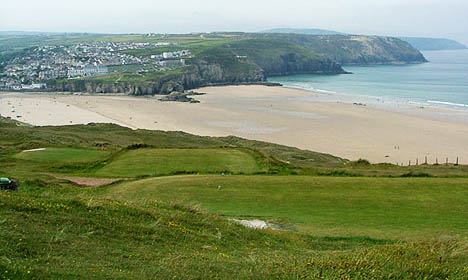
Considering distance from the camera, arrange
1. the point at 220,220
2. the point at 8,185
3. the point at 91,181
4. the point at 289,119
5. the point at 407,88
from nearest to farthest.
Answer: the point at 220,220 < the point at 8,185 < the point at 91,181 < the point at 289,119 < the point at 407,88

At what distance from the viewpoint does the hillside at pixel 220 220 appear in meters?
9.51

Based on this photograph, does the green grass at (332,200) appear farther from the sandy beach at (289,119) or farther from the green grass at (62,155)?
the sandy beach at (289,119)

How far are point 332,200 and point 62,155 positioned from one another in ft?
65.0

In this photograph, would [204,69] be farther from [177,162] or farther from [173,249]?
[173,249]

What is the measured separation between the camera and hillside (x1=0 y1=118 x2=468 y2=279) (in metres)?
9.51

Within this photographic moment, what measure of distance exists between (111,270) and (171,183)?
39.7 feet

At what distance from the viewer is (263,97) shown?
99.7m

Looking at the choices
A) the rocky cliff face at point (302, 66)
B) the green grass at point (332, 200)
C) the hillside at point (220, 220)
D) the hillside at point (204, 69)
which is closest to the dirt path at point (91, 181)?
the hillside at point (220, 220)

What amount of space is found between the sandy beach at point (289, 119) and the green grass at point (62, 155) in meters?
26.5

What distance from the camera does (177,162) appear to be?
2692cm

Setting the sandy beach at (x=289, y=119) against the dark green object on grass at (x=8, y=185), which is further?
the sandy beach at (x=289, y=119)

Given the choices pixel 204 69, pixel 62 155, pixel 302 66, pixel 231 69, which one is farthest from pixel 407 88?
pixel 62 155

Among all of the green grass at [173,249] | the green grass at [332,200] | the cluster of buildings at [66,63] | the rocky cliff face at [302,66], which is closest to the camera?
the green grass at [173,249]

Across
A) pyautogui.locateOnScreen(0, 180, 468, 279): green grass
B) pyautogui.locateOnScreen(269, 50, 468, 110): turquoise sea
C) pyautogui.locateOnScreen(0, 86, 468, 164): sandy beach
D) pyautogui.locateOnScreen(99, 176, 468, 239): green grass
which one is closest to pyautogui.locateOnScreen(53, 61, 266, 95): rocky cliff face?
pyautogui.locateOnScreen(0, 86, 468, 164): sandy beach
